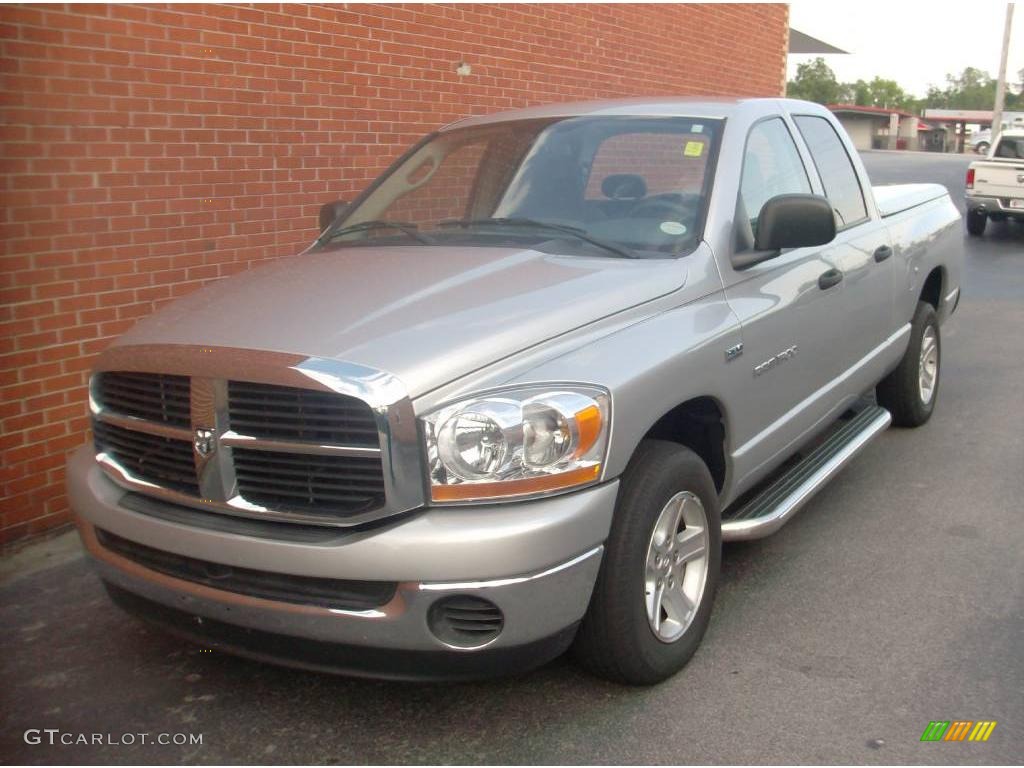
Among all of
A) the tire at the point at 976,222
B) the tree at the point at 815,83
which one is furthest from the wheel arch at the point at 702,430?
the tree at the point at 815,83

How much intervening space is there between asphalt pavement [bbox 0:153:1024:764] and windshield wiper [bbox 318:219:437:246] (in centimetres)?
172

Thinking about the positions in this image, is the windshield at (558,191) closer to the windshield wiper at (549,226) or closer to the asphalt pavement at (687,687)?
the windshield wiper at (549,226)

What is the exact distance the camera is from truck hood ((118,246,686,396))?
3.08m

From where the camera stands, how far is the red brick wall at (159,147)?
4859mm

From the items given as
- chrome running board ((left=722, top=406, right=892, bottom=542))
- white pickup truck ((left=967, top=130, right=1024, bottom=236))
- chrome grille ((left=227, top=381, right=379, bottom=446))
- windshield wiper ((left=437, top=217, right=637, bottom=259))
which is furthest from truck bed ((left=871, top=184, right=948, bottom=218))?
white pickup truck ((left=967, top=130, right=1024, bottom=236))

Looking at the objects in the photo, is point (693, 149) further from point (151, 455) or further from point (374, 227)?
point (151, 455)

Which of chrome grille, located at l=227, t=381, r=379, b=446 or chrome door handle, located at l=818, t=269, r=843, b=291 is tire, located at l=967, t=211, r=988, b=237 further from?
chrome grille, located at l=227, t=381, r=379, b=446

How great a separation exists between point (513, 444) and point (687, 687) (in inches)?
44.5

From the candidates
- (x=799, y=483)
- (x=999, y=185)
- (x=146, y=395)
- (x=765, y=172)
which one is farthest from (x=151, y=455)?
(x=999, y=185)

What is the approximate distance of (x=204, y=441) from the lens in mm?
3131

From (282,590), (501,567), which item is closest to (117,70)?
(282,590)

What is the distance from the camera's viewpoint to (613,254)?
3943 millimetres

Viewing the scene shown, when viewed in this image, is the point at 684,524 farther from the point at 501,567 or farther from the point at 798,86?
the point at 798,86

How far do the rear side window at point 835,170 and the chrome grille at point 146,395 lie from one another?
3.21m
